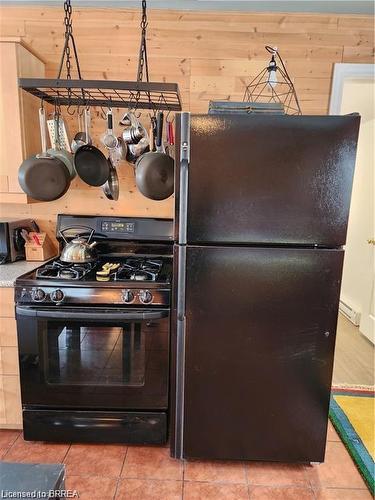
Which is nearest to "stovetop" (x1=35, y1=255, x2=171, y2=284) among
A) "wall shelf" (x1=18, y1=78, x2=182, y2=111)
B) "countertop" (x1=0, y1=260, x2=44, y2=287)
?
"countertop" (x1=0, y1=260, x2=44, y2=287)

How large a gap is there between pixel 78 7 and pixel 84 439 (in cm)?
247

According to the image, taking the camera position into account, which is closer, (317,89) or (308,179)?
(308,179)

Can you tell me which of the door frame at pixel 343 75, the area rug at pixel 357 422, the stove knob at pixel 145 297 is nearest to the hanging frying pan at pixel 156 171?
the stove knob at pixel 145 297

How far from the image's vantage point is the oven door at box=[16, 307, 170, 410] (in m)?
1.71

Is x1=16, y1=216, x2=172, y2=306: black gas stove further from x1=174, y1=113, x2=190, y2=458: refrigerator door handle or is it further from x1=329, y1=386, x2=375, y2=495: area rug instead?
x1=329, y1=386, x2=375, y2=495: area rug

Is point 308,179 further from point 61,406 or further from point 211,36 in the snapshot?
point 61,406

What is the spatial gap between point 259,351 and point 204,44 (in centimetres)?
182

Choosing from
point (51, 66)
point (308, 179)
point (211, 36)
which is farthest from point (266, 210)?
point (51, 66)

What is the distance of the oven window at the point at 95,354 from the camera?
1752mm

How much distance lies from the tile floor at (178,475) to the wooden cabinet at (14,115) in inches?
54.5

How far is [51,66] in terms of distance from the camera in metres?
2.18

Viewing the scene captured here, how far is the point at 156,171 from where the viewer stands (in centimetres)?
193

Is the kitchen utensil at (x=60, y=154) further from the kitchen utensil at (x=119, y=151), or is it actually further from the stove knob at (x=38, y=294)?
the stove knob at (x=38, y=294)

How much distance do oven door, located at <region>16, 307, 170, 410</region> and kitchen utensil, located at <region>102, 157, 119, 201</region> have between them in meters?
0.78
